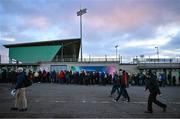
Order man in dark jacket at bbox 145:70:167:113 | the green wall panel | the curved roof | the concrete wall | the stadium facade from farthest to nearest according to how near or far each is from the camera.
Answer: the curved roof
the green wall panel
the concrete wall
the stadium facade
man in dark jacket at bbox 145:70:167:113

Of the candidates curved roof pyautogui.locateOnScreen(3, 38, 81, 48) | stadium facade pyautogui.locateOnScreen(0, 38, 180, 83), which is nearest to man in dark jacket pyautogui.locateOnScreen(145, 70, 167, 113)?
stadium facade pyautogui.locateOnScreen(0, 38, 180, 83)

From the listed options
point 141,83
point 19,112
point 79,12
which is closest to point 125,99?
point 19,112

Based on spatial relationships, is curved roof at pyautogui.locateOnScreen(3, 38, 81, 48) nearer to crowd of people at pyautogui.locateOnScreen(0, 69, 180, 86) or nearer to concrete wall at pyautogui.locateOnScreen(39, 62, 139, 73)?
concrete wall at pyautogui.locateOnScreen(39, 62, 139, 73)

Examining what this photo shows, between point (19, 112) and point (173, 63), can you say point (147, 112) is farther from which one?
point (173, 63)

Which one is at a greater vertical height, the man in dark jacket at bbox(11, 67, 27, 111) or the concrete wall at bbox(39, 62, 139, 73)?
the concrete wall at bbox(39, 62, 139, 73)

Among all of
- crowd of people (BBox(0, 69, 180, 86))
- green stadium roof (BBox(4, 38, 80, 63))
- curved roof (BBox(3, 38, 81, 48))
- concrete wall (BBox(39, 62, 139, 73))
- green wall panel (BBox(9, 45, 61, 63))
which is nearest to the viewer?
crowd of people (BBox(0, 69, 180, 86))

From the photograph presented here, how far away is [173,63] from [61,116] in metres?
47.9

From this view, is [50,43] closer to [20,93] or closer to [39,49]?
[39,49]

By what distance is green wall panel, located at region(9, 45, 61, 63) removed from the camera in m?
68.4

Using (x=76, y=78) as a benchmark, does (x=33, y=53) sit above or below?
above

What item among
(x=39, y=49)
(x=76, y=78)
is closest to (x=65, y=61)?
(x=76, y=78)

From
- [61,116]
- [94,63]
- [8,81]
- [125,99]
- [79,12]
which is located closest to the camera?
[61,116]

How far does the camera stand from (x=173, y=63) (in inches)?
2304

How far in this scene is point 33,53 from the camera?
70.5 metres
